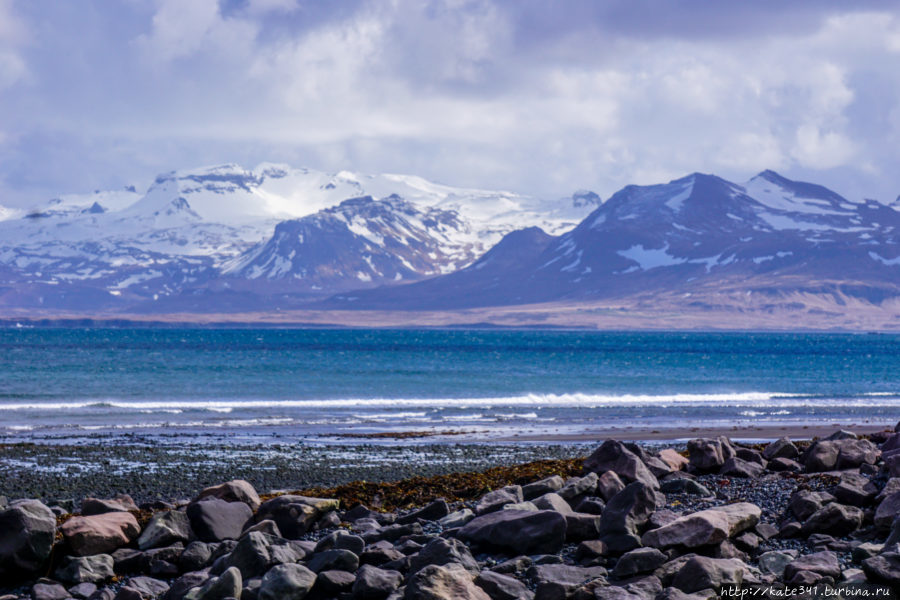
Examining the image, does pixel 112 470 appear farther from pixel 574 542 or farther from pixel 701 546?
pixel 701 546

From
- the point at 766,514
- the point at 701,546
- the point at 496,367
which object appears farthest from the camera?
the point at 496,367

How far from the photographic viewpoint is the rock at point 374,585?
42.0 feet

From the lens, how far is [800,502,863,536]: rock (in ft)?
47.7

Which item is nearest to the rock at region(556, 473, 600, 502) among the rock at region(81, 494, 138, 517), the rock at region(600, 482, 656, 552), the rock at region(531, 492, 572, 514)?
the rock at region(531, 492, 572, 514)

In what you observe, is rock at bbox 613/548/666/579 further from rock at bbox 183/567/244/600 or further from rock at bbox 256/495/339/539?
rock at bbox 256/495/339/539

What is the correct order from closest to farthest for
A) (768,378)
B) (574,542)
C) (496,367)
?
(574,542) < (768,378) < (496,367)

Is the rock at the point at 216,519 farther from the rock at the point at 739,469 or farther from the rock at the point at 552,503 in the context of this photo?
the rock at the point at 739,469

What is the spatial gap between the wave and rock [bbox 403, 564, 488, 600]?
3494cm

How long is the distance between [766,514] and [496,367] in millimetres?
76981

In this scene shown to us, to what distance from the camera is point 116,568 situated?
14820 millimetres

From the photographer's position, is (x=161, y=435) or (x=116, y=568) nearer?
(x=116, y=568)

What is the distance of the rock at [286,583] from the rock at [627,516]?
160 inches

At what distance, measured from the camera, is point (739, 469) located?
63.5 ft

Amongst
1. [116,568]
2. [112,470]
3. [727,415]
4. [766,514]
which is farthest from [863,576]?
[727,415]
